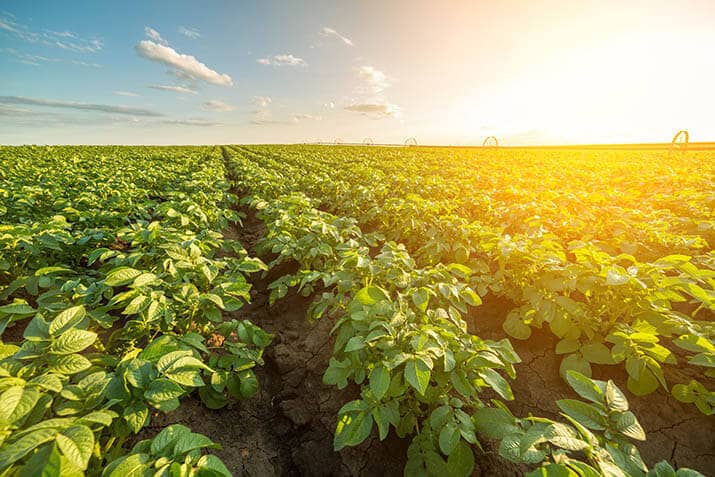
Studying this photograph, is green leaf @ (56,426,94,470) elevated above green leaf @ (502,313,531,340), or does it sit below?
above

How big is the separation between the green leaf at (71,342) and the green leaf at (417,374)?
57.3 inches

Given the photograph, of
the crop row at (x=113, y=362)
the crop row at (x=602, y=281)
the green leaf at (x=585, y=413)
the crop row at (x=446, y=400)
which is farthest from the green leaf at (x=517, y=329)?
the crop row at (x=113, y=362)

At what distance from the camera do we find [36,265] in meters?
3.28

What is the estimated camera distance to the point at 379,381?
1.43 meters

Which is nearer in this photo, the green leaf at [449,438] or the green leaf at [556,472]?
the green leaf at [556,472]

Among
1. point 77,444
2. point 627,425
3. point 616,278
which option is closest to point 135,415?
point 77,444

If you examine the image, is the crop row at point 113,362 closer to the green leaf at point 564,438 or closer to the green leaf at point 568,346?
the green leaf at point 564,438

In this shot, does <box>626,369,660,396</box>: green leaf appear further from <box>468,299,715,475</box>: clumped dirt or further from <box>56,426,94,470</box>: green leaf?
<box>56,426,94,470</box>: green leaf

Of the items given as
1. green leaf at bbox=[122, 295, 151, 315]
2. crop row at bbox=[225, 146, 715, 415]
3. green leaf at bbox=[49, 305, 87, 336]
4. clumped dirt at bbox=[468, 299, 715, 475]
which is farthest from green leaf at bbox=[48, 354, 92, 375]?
crop row at bbox=[225, 146, 715, 415]

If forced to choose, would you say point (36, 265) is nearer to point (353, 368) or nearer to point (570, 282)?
point (353, 368)

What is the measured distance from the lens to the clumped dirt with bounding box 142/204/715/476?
1889 millimetres

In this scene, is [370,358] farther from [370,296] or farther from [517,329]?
[517,329]

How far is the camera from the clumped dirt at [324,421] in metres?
1.89

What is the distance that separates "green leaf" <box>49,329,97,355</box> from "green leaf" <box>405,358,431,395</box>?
146 cm
